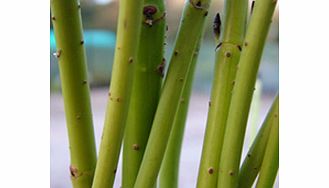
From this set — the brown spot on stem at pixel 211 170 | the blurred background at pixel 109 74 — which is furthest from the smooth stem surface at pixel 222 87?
the blurred background at pixel 109 74

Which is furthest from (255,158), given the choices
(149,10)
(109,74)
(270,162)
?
(109,74)

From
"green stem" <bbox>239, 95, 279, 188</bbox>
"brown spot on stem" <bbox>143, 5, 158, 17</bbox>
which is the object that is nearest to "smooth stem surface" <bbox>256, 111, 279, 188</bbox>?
"green stem" <bbox>239, 95, 279, 188</bbox>

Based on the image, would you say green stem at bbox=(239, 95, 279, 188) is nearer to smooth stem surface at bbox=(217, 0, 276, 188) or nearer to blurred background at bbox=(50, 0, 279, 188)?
smooth stem surface at bbox=(217, 0, 276, 188)

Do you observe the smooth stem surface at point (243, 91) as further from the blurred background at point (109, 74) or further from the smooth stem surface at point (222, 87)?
the blurred background at point (109, 74)
